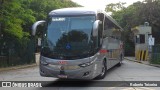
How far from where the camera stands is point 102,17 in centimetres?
1664

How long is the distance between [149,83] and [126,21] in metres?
42.6

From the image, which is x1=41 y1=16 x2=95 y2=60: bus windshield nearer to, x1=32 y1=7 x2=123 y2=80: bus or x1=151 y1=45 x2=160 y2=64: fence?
x1=32 y1=7 x2=123 y2=80: bus

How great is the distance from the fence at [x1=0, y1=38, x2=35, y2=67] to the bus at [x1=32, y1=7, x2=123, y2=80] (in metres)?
11.0

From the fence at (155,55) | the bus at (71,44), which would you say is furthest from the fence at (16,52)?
the bus at (71,44)

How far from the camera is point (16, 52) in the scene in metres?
27.2

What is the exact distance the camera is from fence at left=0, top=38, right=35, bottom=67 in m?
25.5

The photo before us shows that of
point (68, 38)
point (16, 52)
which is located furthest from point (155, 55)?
point (68, 38)

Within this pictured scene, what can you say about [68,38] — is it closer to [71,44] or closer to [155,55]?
[71,44]

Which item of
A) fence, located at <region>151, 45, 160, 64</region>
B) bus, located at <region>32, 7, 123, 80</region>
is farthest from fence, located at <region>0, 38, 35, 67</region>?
bus, located at <region>32, 7, 123, 80</region>

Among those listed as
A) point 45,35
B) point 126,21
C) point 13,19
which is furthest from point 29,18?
point 126,21

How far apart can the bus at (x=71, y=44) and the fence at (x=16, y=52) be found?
36.0 feet

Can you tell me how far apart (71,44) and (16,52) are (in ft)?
44.6

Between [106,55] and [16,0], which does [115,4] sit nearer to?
[16,0]

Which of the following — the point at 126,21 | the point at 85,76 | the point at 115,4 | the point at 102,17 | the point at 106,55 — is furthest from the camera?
the point at 115,4
